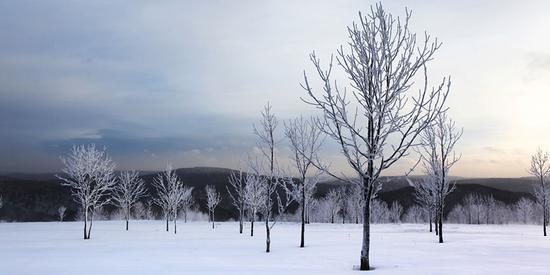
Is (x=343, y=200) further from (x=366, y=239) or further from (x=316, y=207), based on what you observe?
(x=366, y=239)

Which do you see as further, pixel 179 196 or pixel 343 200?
pixel 343 200

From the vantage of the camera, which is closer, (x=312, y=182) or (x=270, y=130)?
(x=270, y=130)

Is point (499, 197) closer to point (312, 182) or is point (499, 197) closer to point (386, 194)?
Result: point (386, 194)

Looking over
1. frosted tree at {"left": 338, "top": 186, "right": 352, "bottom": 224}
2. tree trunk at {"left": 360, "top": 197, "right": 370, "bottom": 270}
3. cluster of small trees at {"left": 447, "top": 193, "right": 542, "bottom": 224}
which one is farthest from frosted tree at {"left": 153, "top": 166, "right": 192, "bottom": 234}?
cluster of small trees at {"left": 447, "top": 193, "right": 542, "bottom": 224}

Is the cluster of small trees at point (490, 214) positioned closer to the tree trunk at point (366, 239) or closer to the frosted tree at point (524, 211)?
the frosted tree at point (524, 211)

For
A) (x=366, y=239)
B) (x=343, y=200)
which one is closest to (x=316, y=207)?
(x=343, y=200)

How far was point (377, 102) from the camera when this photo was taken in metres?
13.9

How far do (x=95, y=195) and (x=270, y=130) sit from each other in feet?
66.5

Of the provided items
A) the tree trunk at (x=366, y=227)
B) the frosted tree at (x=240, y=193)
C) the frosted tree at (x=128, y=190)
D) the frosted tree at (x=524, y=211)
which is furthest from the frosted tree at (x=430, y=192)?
the frosted tree at (x=524, y=211)

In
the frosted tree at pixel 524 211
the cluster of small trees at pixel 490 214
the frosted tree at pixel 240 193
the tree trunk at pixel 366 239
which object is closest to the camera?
the tree trunk at pixel 366 239

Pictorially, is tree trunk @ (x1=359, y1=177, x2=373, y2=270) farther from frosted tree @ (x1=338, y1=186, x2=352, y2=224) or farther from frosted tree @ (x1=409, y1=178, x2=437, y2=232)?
frosted tree @ (x1=338, y1=186, x2=352, y2=224)

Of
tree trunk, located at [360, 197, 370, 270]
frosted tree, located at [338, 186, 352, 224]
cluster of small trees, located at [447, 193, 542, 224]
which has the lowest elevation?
cluster of small trees, located at [447, 193, 542, 224]

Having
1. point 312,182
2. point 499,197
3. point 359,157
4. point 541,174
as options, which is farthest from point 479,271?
point 499,197

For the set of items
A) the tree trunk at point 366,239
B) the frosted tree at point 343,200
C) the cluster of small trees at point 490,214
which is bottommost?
the cluster of small trees at point 490,214
